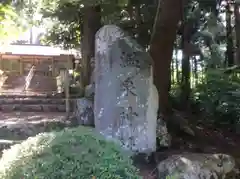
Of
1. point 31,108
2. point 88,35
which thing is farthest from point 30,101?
point 88,35

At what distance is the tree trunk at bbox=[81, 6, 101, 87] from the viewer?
12.9 metres

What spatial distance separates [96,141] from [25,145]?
1.94 ft

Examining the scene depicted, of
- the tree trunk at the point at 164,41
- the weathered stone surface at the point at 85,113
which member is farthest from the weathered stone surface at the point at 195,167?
the tree trunk at the point at 164,41

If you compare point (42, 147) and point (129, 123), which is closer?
point (42, 147)

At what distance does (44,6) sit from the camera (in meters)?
13.0

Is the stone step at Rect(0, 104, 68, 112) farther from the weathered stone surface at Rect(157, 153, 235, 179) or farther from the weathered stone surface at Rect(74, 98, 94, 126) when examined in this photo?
the weathered stone surface at Rect(157, 153, 235, 179)

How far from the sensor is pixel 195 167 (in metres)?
5.20

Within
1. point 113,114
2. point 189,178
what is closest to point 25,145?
point 189,178

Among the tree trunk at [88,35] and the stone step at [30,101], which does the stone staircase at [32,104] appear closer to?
the stone step at [30,101]

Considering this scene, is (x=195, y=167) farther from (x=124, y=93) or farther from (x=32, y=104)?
(x=32, y=104)

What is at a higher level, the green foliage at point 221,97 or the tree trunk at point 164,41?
the tree trunk at point 164,41

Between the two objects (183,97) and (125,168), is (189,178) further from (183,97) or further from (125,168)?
(183,97)

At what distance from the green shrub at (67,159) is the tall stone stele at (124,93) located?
2.94m

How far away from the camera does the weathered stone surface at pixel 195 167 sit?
512 cm
